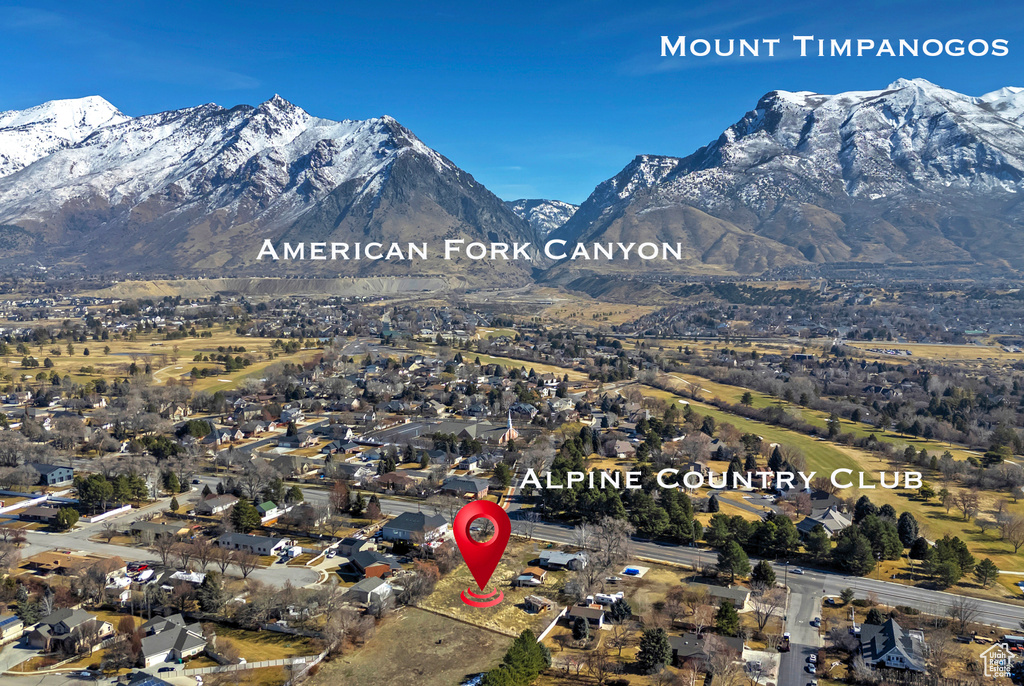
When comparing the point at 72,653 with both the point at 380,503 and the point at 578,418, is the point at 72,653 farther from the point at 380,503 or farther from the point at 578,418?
the point at 578,418

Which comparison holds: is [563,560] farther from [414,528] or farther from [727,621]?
[727,621]

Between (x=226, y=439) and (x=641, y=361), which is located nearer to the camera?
(x=226, y=439)

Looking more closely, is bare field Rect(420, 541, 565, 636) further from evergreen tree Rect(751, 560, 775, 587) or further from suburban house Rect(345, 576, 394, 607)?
evergreen tree Rect(751, 560, 775, 587)

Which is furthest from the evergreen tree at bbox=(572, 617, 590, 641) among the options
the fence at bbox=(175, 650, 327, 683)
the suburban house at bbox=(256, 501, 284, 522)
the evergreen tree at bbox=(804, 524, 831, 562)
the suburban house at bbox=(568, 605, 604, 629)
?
the suburban house at bbox=(256, 501, 284, 522)

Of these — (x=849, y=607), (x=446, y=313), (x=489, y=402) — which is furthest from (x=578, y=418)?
(x=446, y=313)

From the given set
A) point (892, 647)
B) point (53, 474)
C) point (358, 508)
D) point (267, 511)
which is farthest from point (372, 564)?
point (53, 474)
